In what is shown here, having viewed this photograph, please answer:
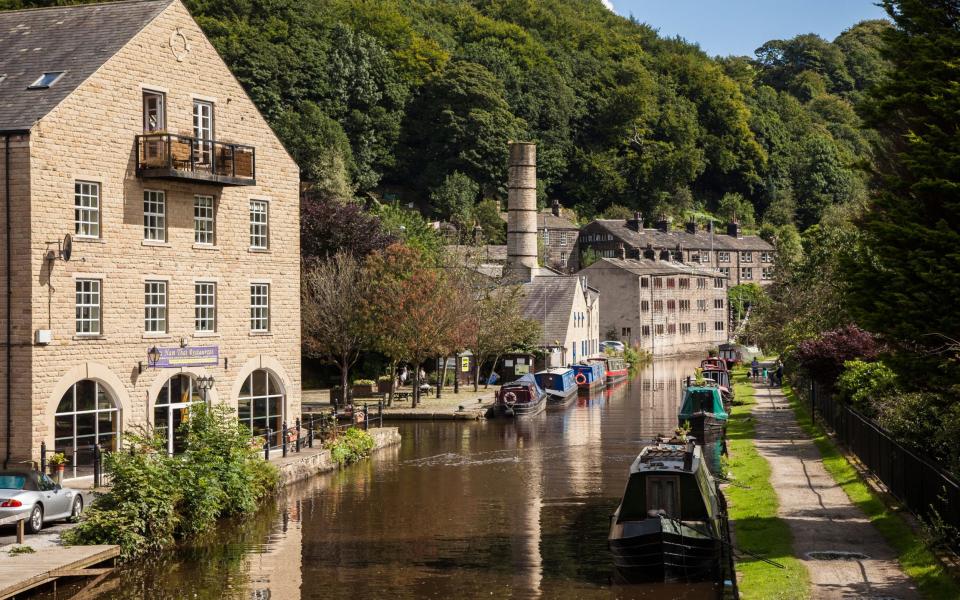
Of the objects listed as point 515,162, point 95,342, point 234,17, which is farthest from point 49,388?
point 234,17

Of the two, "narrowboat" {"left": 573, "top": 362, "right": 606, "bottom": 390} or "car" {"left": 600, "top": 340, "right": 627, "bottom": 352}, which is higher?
"car" {"left": 600, "top": 340, "right": 627, "bottom": 352}

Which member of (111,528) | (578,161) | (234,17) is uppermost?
(234,17)

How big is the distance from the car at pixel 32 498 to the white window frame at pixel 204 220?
38.9 ft

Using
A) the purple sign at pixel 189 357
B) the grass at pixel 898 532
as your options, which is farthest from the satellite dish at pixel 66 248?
the grass at pixel 898 532

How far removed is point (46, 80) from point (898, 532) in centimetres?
2442

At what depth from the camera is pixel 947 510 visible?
815 inches

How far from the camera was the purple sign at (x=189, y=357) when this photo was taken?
3462 cm

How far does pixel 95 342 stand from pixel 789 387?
4752 cm

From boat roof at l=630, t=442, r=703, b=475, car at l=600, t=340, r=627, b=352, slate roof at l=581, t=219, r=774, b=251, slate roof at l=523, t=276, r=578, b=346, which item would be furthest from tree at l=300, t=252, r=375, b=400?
slate roof at l=581, t=219, r=774, b=251

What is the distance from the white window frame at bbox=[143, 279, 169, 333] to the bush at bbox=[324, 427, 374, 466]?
6908 millimetres

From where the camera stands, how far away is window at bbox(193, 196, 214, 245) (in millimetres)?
36250

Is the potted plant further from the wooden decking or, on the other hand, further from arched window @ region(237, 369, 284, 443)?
arched window @ region(237, 369, 284, 443)

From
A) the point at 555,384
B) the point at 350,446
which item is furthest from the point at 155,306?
the point at 555,384

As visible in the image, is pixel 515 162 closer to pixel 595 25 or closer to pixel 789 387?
pixel 789 387
